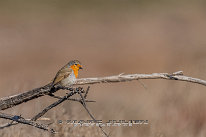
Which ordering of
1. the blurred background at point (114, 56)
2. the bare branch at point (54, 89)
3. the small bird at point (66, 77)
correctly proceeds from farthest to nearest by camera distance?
the blurred background at point (114, 56) → the small bird at point (66, 77) → the bare branch at point (54, 89)

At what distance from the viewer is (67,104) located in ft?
28.0

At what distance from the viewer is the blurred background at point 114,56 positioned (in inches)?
335

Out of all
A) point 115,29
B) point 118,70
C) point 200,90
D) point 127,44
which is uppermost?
point 115,29

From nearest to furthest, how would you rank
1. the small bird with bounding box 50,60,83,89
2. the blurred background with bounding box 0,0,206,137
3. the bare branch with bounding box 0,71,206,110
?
the bare branch with bounding box 0,71,206,110 → the small bird with bounding box 50,60,83,89 → the blurred background with bounding box 0,0,206,137

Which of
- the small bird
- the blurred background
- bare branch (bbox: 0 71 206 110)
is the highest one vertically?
the blurred background

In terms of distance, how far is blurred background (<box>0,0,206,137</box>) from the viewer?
335 inches

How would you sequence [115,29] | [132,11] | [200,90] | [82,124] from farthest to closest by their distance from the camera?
[132,11] < [115,29] < [200,90] < [82,124]

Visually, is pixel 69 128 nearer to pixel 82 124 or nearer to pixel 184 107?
pixel 82 124

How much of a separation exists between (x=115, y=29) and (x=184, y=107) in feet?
62.2

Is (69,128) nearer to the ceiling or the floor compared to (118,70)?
nearer to the floor

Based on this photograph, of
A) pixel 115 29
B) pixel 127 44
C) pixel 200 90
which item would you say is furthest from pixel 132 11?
pixel 200 90

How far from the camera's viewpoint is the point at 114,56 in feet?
70.7

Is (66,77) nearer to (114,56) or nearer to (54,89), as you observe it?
(54,89)

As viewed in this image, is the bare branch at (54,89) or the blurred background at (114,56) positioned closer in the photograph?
the bare branch at (54,89)
